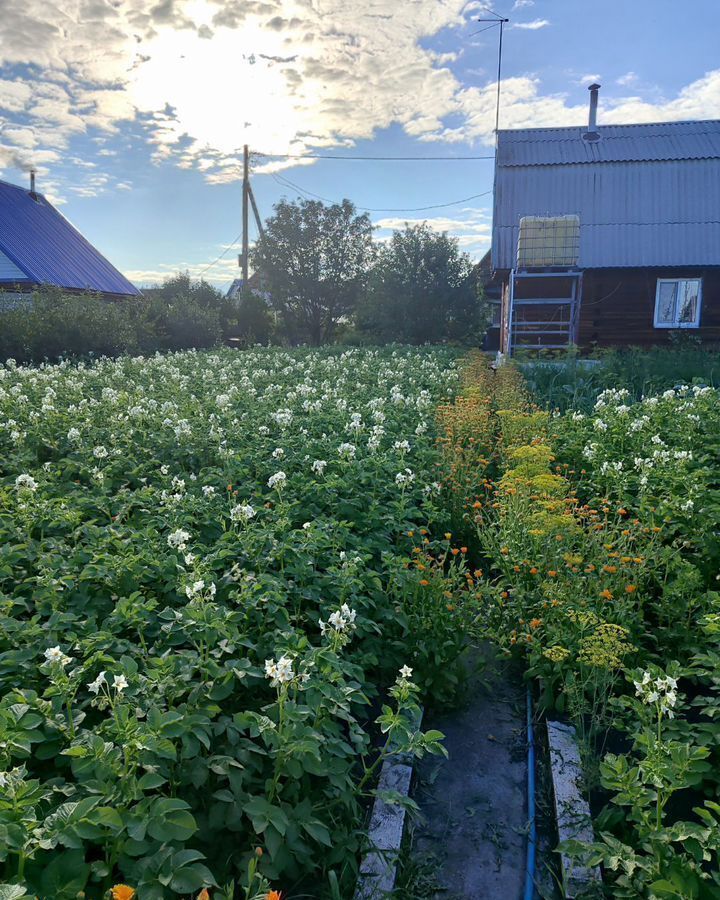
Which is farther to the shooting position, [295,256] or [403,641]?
[295,256]

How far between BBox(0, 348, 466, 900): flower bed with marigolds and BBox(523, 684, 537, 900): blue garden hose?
0.47 m

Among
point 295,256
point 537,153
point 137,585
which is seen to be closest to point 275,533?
point 137,585

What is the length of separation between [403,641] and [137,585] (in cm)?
144

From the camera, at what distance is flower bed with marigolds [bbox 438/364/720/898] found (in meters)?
2.13

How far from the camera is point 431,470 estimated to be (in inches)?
216

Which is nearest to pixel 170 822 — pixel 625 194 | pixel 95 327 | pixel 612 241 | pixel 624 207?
pixel 95 327

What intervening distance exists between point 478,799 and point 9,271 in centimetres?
2727

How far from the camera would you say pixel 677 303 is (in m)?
19.2

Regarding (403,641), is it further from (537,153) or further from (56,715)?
(537,153)

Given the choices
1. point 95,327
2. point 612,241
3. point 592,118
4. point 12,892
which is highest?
point 592,118

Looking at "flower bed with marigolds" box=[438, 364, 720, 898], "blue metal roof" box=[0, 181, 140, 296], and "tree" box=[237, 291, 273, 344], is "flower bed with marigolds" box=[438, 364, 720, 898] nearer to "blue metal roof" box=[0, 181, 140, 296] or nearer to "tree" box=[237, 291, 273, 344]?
"blue metal roof" box=[0, 181, 140, 296]

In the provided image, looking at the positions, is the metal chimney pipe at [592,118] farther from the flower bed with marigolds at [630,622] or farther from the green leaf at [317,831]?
the green leaf at [317,831]

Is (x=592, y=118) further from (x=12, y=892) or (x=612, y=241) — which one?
(x=12, y=892)

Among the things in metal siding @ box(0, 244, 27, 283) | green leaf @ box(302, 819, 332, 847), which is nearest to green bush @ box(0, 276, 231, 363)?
metal siding @ box(0, 244, 27, 283)
